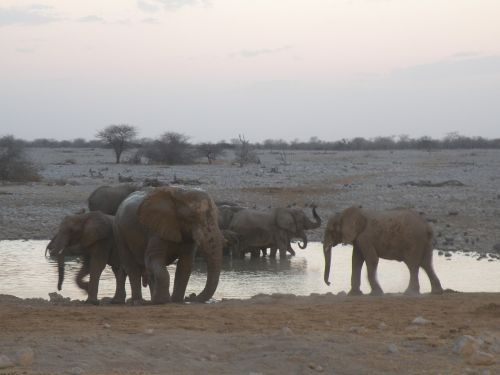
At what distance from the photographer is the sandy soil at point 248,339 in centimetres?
691

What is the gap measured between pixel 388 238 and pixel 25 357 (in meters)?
7.00

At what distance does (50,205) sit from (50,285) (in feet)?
41.7

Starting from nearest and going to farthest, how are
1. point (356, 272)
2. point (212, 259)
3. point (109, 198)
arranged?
point (212, 259), point (356, 272), point (109, 198)

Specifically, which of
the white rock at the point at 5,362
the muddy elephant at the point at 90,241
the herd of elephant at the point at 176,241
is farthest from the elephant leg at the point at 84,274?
the white rock at the point at 5,362

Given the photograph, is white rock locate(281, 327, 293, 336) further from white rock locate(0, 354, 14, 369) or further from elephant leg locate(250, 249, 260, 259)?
elephant leg locate(250, 249, 260, 259)

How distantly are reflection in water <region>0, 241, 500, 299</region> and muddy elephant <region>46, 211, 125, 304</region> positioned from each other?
113 centimetres

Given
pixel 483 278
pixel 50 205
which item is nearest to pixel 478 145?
pixel 50 205

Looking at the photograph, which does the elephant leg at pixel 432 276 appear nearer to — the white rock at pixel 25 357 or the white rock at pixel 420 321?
the white rock at pixel 420 321

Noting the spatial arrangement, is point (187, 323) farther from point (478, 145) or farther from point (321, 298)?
point (478, 145)

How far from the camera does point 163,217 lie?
11.1 meters

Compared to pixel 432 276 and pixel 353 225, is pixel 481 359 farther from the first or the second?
pixel 353 225

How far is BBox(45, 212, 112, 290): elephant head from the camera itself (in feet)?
39.5

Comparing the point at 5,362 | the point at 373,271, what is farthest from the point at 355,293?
the point at 5,362

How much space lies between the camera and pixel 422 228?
12.7 meters
